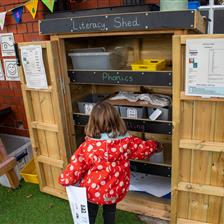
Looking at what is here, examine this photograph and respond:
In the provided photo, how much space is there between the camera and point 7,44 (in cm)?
255

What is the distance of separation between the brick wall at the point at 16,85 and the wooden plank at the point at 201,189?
1.60 m

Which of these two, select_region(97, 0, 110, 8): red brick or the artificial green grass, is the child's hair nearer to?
the artificial green grass

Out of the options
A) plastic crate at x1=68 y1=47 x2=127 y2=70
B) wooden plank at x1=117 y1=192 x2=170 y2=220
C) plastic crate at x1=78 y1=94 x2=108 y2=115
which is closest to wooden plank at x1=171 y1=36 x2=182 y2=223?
wooden plank at x1=117 y1=192 x2=170 y2=220

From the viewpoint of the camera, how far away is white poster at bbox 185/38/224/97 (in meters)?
1.31

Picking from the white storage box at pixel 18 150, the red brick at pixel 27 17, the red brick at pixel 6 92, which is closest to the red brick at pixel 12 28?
the red brick at pixel 27 17

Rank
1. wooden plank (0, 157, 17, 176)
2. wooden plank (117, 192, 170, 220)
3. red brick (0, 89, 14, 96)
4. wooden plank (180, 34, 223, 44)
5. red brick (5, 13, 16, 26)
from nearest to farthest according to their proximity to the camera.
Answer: wooden plank (180, 34, 223, 44), wooden plank (117, 192, 170, 220), wooden plank (0, 157, 17, 176), red brick (5, 13, 16, 26), red brick (0, 89, 14, 96)

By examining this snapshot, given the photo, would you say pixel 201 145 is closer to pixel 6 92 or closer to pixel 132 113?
pixel 132 113

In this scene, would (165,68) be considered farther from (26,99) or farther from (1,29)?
(1,29)

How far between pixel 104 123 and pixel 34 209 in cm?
111

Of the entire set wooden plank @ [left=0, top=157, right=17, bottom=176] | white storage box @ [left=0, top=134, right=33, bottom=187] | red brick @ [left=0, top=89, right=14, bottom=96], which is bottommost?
white storage box @ [left=0, top=134, right=33, bottom=187]

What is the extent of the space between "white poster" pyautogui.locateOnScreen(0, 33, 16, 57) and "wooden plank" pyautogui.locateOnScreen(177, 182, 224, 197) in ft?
6.29

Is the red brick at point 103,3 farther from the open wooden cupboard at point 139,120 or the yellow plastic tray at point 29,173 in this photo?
the yellow plastic tray at point 29,173

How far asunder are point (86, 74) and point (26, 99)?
0.53 meters

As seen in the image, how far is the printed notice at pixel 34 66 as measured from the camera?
1788 mm
